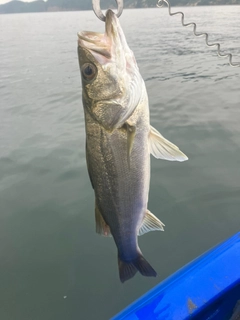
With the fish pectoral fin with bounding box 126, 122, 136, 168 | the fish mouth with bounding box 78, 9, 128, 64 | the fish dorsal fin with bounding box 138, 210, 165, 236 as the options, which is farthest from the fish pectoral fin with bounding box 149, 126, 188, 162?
the fish mouth with bounding box 78, 9, 128, 64

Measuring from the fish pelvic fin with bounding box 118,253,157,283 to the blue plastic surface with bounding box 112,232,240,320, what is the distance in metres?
0.33

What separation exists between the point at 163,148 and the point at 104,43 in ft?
2.41

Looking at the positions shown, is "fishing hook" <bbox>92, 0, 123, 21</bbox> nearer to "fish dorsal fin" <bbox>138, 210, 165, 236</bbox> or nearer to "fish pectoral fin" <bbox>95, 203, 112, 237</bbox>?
"fish pectoral fin" <bbox>95, 203, 112, 237</bbox>

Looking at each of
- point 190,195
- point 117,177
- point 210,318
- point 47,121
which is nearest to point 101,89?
point 117,177

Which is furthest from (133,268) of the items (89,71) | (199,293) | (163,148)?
(89,71)

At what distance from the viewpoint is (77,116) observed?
334 inches

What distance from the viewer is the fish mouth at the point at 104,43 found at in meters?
1.69

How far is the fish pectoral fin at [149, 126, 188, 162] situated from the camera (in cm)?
202

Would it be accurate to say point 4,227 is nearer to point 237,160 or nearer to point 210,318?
point 210,318

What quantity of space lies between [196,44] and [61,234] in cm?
1654

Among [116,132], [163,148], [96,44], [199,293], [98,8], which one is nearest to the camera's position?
[98,8]

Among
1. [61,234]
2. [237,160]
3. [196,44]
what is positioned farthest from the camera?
[196,44]

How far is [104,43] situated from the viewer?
68.2 inches

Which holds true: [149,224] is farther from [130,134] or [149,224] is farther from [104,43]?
[104,43]
